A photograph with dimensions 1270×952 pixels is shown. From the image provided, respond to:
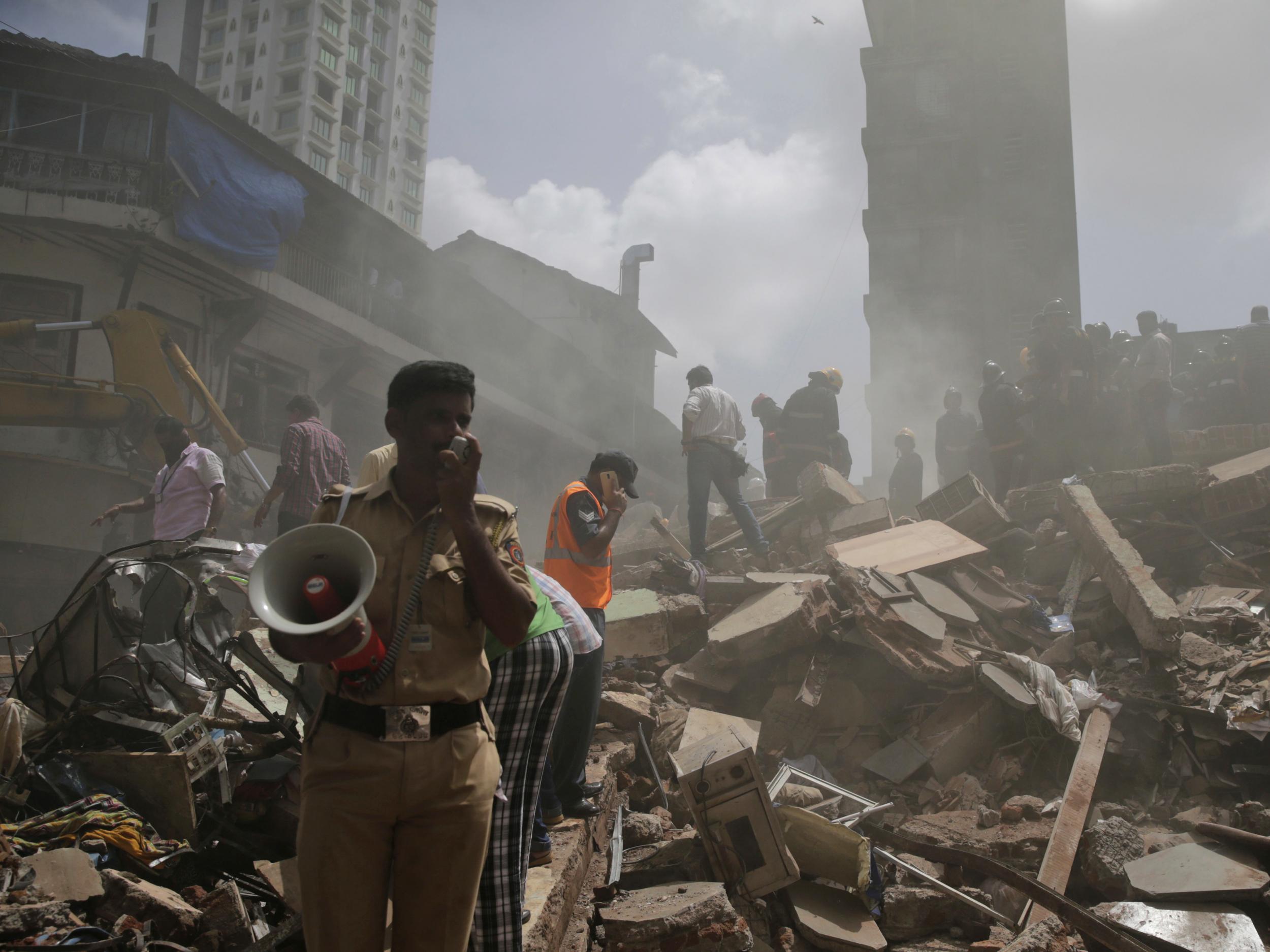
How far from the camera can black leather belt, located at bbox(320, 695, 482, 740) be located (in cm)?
157

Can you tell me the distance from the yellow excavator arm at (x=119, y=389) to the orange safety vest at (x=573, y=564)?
7.02m

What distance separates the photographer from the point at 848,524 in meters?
7.95

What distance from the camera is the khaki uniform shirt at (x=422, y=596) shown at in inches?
63.4

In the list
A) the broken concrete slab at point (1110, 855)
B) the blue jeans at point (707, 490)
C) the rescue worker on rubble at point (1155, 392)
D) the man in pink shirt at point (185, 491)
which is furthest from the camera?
the rescue worker on rubble at point (1155, 392)

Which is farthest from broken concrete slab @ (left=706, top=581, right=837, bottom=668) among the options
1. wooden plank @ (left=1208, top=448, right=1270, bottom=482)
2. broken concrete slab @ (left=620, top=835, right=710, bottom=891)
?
wooden plank @ (left=1208, top=448, right=1270, bottom=482)

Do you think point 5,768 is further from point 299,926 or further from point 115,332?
point 115,332

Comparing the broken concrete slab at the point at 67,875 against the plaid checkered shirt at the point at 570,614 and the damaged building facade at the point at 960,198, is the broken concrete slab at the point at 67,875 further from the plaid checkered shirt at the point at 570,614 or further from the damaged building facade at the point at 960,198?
the damaged building facade at the point at 960,198

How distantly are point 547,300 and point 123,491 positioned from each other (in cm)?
1807

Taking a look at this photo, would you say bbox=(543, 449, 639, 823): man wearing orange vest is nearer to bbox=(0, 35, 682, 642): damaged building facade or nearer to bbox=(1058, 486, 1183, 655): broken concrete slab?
bbox=(1058, 486, 1183, 655): broken concrete slab

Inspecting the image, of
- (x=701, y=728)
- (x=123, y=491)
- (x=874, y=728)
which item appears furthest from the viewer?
(x=123, y=491)

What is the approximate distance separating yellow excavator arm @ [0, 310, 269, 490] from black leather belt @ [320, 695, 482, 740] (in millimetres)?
8958

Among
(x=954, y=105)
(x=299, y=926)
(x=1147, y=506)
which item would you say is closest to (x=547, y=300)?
(x=954, y=105)

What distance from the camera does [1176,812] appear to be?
4.40 metres

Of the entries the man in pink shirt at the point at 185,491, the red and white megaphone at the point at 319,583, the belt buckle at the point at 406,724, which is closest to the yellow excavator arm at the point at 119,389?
the man in pink shirt at the point at 185,491
